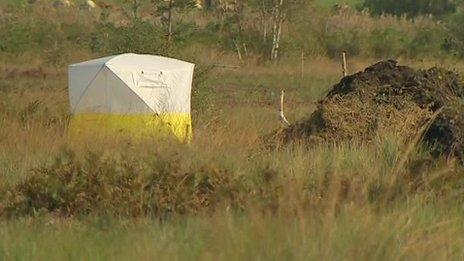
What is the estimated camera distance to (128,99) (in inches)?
508

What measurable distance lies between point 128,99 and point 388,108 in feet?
A: 11.0

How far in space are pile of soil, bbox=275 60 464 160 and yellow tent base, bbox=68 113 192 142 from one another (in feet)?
4.71

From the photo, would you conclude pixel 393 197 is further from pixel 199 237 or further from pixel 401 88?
pixel 401 88

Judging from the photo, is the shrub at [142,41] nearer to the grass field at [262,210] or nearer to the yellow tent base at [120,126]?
the grass field at [262,210]

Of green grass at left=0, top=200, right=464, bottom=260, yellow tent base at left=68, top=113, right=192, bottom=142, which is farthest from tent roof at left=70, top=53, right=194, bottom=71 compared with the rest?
green grass at left=0, top=200, right=464, bottom=260

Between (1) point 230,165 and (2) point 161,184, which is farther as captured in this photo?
(1) point 230,165

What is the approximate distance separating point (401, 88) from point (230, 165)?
14.1 ft

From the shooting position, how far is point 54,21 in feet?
141

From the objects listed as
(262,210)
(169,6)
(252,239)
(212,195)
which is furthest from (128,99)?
(169,6)

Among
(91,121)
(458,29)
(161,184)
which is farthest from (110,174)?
(458,29)

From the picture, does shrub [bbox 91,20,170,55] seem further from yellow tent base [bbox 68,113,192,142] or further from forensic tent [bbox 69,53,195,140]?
yellow tent base [bbox 68,113,192,142]

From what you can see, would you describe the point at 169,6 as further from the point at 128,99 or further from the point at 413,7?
the point at 413,7

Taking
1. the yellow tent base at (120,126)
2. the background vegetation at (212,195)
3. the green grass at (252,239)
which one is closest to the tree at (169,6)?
the background vegetation at (212,195)

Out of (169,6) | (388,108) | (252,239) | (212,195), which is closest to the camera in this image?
(252,239)
